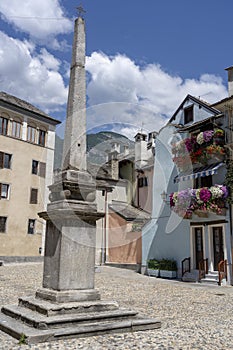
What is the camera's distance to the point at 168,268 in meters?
20.3

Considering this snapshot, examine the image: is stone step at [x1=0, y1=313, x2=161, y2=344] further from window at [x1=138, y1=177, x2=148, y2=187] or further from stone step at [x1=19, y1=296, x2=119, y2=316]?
window at [x1=138, y1=177, x2=148, y2=187]

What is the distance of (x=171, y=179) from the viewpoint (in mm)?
21750

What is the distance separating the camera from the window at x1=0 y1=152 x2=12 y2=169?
30031mm

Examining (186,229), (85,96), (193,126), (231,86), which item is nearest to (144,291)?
(186,229)

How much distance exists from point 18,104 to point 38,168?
5.93 metres

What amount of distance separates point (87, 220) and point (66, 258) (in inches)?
34.1

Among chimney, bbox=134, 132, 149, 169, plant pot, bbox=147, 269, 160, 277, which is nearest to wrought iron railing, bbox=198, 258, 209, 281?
plant pot, bbox=147, 269, 160, 277

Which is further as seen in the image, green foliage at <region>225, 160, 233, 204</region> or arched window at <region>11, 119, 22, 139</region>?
arched window at <region>11, 119, 22, 139</region>

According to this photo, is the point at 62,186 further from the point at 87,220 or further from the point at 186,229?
the point at 186,229

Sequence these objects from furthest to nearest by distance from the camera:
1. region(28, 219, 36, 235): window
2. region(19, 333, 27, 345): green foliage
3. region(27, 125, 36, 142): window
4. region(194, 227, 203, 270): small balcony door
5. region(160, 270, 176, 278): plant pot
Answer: region(27, 125, 36, 142): window < region(28, 219, 36, 235): window < region(160, 270, 176, 278): plant pot < region(194, 227, 203, 270): small balcony door < region(19, 333, 27, 345): green foliage

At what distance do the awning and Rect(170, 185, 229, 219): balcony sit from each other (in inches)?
31.7

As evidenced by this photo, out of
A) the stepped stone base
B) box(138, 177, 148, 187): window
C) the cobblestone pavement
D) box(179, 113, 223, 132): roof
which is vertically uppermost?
box(179, 113, 223, 132): roof

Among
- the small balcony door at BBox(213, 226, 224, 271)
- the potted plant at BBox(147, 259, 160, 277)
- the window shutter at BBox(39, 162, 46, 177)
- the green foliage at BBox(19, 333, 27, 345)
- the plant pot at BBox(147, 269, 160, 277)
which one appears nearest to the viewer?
the green foliage at BBox(19, 333, 27, 345)

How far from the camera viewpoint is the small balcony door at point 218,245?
59.4ft
